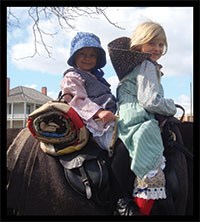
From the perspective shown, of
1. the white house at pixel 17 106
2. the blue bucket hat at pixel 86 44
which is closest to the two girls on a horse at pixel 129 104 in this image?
the blue bucket hat at pixel 86 44

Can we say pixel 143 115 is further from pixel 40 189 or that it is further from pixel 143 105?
pixel 40 189

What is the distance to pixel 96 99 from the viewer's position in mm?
2592

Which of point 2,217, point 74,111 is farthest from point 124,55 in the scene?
point 2,217

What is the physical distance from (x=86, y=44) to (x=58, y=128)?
2.06 ft

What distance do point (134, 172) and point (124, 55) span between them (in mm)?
810

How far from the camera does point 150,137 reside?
7.93 feet

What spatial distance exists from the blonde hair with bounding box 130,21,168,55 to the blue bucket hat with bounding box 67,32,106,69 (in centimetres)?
24

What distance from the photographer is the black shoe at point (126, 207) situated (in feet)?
Answer: 7.85

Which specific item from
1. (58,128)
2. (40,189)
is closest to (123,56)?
(58,128)

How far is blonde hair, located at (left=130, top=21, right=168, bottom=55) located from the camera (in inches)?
102

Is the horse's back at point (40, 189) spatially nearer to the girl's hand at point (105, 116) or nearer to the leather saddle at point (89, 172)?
the leather saddle at point (89, 172)

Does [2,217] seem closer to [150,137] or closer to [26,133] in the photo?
[26,133]

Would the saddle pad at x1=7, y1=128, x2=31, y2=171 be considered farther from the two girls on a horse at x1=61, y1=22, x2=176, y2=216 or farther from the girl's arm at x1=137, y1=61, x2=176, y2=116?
the girl's arm at x1=137, y1=61, x2=176, y2=116

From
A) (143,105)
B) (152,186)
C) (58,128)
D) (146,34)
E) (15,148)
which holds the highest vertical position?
(146,34)
